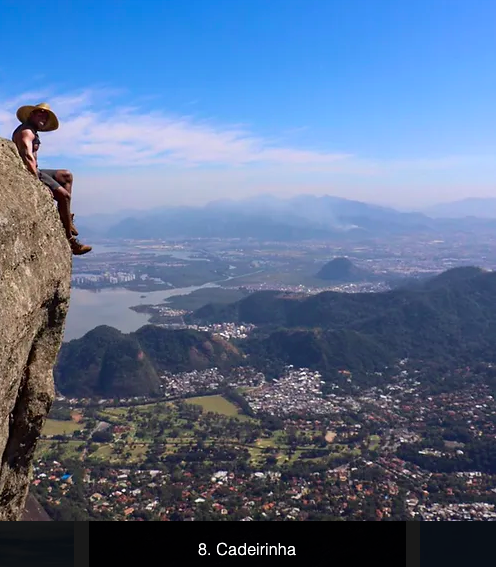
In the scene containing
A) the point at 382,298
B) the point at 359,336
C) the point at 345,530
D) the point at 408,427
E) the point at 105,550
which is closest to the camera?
the point at 105,550

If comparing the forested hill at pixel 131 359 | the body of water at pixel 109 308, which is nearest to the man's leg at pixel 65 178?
the forested hill at pixel 131 359

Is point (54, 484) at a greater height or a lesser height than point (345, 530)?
lesser

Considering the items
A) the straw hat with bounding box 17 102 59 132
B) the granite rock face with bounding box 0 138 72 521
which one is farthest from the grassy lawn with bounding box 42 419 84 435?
the straw hat with bounding box 17 102 59 132

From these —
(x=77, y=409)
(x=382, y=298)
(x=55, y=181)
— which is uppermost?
(x=55, y=181)

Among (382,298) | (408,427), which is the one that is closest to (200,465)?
(408,427)

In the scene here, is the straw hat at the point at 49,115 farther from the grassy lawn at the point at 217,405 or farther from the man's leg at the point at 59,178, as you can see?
the grassy lawn at the point at 217,405

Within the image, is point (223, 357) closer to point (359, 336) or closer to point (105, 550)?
point (359, 336)

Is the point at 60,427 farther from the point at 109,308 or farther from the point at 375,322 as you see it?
the point at 109,308
